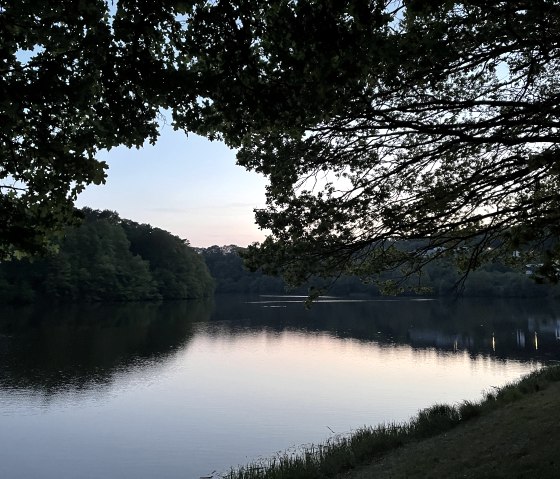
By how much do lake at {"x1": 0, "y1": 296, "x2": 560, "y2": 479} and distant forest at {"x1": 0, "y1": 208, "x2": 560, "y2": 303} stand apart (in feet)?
84.1

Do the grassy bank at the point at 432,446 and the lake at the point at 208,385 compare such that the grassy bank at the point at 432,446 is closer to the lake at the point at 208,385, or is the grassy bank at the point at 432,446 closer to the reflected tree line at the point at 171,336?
the lake at the point at 208,385

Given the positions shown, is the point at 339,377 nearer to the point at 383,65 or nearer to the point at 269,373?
the point at 269,373

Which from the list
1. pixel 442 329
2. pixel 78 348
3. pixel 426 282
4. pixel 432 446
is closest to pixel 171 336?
pixel 78 348

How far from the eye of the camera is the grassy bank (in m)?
9.24

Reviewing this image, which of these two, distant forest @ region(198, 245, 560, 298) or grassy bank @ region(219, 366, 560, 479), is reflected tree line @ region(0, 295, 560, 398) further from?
grassy bank @ region(219, 366, 560, 479)

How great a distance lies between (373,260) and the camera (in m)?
11.0

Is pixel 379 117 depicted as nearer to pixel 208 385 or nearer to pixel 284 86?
pixel 284 86

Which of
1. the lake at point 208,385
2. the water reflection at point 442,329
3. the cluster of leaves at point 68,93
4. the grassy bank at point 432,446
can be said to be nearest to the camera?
the cluster of leaves at point 68,93

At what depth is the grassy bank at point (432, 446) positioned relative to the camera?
9.24m

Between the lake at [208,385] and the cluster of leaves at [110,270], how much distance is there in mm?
31797

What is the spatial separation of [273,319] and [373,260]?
53344 mm

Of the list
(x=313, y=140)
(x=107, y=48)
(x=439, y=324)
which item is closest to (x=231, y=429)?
(x=313, y=140)

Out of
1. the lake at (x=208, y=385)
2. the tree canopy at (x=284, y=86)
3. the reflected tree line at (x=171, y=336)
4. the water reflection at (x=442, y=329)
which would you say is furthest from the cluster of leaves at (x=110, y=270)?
the tree canopy at (x=284, y=86)

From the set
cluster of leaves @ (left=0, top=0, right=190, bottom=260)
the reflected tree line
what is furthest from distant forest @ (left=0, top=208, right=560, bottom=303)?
cluster of leaves @ (left=0, top=0, right=190, bottom=260)
